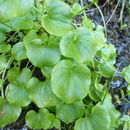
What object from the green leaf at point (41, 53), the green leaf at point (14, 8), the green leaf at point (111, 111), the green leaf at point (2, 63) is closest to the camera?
the green leaf at point (14, 8)

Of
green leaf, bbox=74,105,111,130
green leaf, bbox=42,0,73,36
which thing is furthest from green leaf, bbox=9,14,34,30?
green leaf, bbox=74,105,111,130

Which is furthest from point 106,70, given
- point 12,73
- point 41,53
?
point 12,73

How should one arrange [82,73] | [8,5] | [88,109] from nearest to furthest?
1. [8,5]
2. [82,73]
3. [88,109]

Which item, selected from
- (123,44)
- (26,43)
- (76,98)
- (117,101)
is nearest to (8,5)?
(26,43)

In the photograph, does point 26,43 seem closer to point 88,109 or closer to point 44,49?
point 44,49

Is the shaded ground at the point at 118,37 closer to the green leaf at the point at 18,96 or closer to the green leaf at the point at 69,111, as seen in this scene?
the green leaf at the point at 69,111

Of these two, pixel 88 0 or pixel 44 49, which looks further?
pixel 88 0

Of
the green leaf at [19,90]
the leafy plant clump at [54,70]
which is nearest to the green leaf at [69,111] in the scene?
the leafy plant clump at [54,70]
